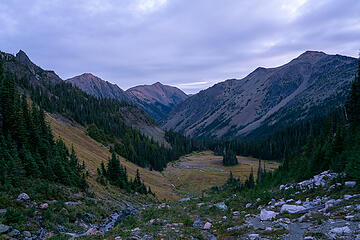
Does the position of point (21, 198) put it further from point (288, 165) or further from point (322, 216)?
point (288, 165)

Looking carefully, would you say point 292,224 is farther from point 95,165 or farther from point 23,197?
point 95,165

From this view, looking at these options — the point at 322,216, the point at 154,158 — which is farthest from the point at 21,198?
the point at 154,158

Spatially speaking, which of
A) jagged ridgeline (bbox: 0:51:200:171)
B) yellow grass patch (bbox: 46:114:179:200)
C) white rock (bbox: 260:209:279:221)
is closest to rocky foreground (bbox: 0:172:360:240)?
white rock (bbox: 260:209:279:221)

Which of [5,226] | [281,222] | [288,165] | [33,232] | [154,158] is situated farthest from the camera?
[154,158]

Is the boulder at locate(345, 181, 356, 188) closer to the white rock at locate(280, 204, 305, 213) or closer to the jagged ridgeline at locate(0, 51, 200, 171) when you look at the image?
the white rock at locate(280, 204, 305, 213)

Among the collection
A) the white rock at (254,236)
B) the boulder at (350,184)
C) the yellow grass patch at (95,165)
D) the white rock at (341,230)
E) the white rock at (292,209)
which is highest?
the boulder at (350,184)

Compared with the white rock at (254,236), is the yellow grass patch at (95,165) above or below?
below

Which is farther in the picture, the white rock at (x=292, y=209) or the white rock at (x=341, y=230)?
the white rock at (x=292, y=209)

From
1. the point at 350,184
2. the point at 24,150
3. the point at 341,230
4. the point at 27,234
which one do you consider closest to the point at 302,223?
the point at 341,230

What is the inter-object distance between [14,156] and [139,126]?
164 meters

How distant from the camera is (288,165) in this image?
40656 mm

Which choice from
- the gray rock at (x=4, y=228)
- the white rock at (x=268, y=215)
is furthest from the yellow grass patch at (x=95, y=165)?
the white rock at (x=268, y=215)

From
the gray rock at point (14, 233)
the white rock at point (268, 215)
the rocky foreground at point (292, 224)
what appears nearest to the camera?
the rocky foreground at point (292, 224)

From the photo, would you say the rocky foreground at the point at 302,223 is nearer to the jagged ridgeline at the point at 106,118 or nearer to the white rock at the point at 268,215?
the white rock at the point at 268,215
